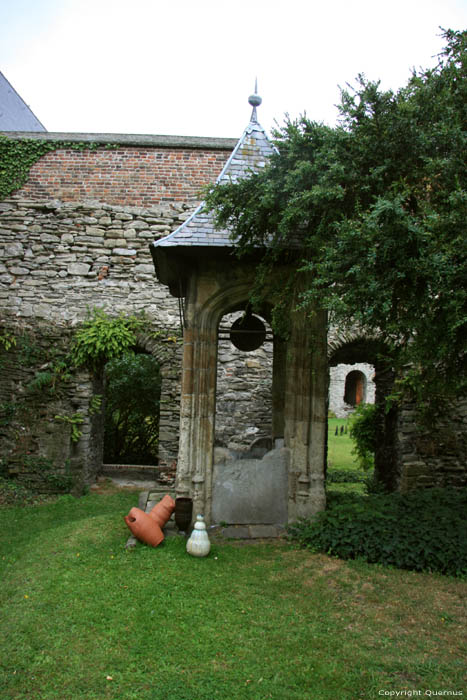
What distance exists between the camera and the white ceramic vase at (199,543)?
17.1ft

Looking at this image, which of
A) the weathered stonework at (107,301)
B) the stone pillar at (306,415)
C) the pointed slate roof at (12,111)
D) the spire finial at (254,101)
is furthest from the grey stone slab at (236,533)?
the pointed slate roof at (12,111)

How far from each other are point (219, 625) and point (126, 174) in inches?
382

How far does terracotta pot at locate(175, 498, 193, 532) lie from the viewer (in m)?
5.81

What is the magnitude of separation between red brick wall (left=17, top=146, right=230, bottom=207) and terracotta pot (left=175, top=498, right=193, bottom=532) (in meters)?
7.26

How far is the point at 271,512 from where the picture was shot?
20.3 feet

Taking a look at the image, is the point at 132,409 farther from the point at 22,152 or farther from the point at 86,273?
the point at 22,152

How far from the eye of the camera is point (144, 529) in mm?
5504

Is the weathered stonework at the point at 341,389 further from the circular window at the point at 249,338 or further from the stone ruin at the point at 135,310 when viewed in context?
the circular window at the point at 249,338

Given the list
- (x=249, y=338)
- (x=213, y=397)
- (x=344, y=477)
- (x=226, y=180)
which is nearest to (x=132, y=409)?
(x=344, y=477)

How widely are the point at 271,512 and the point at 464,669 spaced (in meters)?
3.02

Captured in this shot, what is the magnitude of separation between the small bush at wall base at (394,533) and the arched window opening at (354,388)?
70.8ft

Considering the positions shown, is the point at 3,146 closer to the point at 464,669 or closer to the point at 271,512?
the point at 271,512

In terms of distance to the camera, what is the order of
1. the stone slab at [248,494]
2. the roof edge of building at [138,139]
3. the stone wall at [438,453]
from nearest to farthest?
the stone slab at [248,494] < the stone wall at [438,453] < the roof edge of building at [138,139]

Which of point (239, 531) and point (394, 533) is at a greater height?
point (394, 533)
